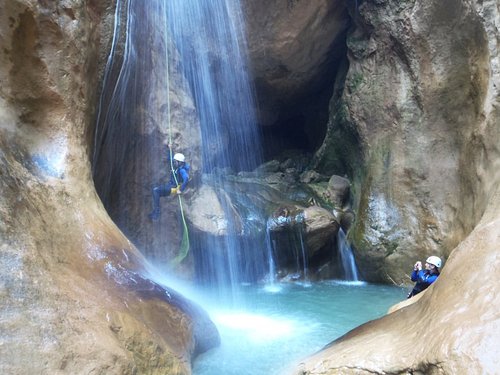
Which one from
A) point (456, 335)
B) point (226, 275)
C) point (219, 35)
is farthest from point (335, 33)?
point (456, 335)

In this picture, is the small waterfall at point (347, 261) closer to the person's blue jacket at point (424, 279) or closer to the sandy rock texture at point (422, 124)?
the sandy rock texture at point (422, 124)

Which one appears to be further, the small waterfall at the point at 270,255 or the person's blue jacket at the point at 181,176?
the small waterfall at the point at 270,255

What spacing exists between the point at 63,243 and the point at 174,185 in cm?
450

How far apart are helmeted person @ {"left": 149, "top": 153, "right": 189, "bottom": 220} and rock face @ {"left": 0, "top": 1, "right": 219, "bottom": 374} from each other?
8.08ft

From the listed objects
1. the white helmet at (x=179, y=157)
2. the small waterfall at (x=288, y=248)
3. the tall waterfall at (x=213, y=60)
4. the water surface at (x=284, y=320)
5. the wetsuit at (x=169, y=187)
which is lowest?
the water surface at (x=284, y=320)

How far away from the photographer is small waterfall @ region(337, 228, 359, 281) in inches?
448

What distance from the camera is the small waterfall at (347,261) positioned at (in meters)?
11.4

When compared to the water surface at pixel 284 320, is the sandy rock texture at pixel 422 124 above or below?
above

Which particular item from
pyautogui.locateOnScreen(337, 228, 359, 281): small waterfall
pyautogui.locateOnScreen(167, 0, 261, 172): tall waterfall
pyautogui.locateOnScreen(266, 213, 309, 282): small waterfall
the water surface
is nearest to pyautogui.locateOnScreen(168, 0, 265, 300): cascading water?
pyautogui.locateOnScreen(167, 0, 261, 172): tall waterfall

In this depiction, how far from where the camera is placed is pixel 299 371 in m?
4.68

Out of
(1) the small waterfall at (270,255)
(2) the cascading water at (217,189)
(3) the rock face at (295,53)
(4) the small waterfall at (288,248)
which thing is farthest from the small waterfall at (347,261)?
(3) the rock face at (295,53)

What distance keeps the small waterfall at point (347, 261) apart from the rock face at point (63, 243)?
6.02 metres

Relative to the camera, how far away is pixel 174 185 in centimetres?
898

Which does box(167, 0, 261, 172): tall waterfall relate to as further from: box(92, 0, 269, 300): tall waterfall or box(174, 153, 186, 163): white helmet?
box(174, 153, 186, 163): white helmet
